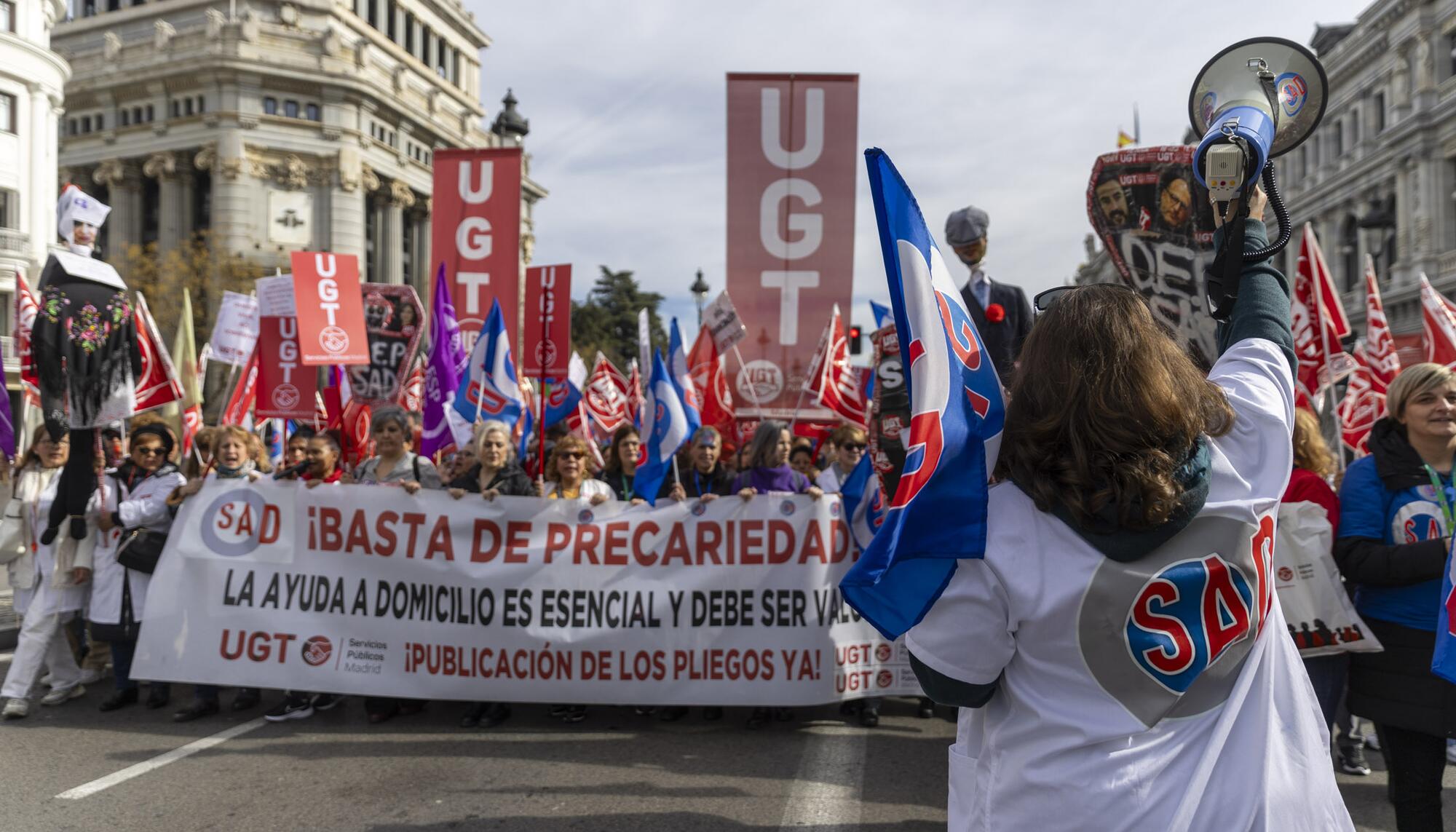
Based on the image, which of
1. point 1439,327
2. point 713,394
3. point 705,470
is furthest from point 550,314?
point 1439,327

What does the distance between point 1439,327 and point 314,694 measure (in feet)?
30.6

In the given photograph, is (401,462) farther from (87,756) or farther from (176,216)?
(176,216)

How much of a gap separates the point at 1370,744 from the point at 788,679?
3.14 metres

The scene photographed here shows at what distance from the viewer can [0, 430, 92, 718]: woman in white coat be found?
6.05 m

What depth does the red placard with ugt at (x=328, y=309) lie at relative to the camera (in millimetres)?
9344

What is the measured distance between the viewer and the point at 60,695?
6328 mm

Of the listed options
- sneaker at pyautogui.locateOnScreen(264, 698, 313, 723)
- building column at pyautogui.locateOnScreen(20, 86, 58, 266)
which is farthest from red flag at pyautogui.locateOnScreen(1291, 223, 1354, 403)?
building column at pyautogui.locateOnScreen(20, 86, 58, 266)

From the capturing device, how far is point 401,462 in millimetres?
6715

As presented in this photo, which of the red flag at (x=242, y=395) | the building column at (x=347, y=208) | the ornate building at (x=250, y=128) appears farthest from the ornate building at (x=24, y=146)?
the red flag at (x=242, y=395)

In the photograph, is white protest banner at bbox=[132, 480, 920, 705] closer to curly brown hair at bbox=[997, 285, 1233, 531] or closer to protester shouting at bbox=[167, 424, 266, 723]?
protester shouting at bbox=[167, 424, 266, 723]

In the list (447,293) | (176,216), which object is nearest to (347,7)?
(176,216)

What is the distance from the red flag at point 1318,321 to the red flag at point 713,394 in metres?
5.18

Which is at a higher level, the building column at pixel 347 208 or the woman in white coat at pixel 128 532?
the building column at pixel 347 208

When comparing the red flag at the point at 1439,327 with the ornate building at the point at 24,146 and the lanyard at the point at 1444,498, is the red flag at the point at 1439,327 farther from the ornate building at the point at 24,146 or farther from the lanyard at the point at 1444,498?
the ornate building at the point at 24,146
